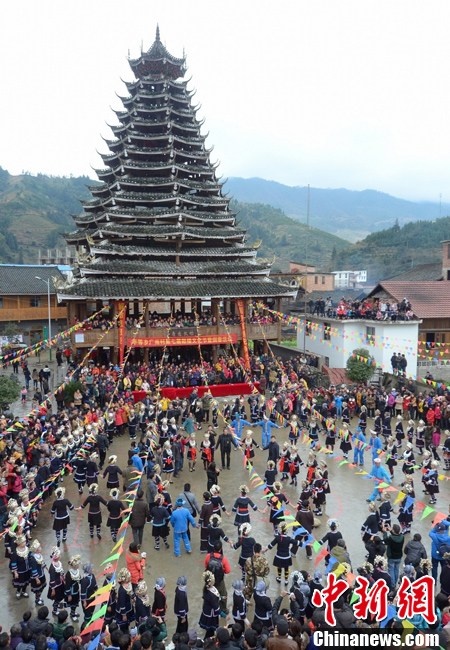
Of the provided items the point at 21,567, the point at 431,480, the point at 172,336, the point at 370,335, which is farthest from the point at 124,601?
the point at 370,335

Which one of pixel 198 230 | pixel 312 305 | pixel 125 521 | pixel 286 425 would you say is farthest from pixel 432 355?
pixel 125 521

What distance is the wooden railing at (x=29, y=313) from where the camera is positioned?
44500mm

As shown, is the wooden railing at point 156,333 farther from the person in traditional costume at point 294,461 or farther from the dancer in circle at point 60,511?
the dancer in circle at point 60,511

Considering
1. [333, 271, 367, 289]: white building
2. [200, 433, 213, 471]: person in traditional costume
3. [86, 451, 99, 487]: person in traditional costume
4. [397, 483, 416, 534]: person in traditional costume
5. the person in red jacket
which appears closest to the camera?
the person in red jacket

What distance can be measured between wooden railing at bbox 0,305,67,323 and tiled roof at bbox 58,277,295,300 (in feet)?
54.8

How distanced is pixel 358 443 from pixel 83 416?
11148 mm

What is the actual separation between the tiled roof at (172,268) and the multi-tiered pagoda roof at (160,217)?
0.07 m

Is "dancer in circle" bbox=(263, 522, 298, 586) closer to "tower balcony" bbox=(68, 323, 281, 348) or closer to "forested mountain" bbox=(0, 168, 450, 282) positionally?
"tower balcony" bbox=(68, 323, 281, 348)

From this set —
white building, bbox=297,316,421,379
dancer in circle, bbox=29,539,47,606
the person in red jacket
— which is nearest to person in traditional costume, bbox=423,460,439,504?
the person in red jacket

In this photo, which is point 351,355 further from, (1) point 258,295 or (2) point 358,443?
(2) point 358,443

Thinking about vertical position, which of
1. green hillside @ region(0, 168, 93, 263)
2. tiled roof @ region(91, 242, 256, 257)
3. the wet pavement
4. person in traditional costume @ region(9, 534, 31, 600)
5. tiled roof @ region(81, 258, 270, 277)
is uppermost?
green hillside @ region(0, 168, 93, 263)

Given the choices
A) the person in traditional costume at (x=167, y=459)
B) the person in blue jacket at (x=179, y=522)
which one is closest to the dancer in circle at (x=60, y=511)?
the person in blue jacket at (x=179, y=522)

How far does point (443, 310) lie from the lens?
3409cm

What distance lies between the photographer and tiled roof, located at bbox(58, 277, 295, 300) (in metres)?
29.7
